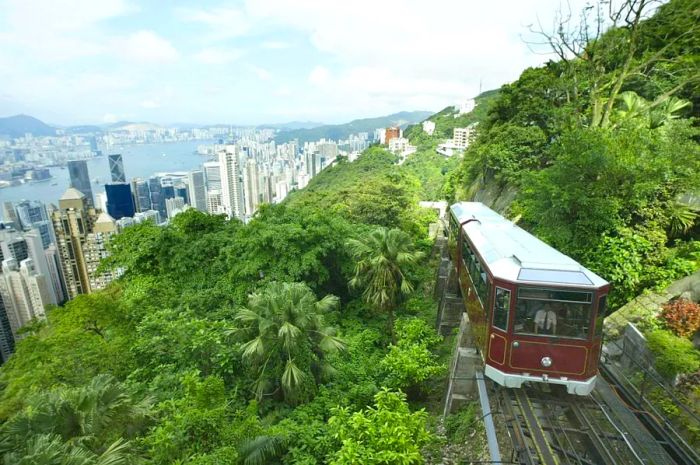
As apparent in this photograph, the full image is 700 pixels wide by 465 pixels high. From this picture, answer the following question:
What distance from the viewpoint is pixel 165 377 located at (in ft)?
37.0

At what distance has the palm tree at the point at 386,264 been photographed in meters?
15.0

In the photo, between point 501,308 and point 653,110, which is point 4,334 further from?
point 653,110

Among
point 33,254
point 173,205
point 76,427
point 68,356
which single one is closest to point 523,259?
point 76,427

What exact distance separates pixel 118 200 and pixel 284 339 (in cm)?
12742

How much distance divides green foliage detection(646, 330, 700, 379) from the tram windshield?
2.59 meters

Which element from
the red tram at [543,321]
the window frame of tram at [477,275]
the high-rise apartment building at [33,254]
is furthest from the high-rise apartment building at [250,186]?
the red tram at [543,321]

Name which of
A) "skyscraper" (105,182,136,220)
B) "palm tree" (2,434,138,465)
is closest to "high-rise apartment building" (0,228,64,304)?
"skyscraper" (105,182,136,220)

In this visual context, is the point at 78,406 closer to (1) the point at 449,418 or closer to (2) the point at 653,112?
(1) the point at 449,418

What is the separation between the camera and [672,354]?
24.8 ft

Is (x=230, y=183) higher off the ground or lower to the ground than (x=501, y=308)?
lower

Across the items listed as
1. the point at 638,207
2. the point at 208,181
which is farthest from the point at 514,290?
the point at 208,181

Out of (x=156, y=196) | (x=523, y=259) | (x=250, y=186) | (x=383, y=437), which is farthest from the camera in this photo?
(x=250, y=186)

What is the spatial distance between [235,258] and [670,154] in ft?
58.1

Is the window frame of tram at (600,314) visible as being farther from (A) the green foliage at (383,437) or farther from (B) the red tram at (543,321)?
(A) the green foliage at (383,437)
